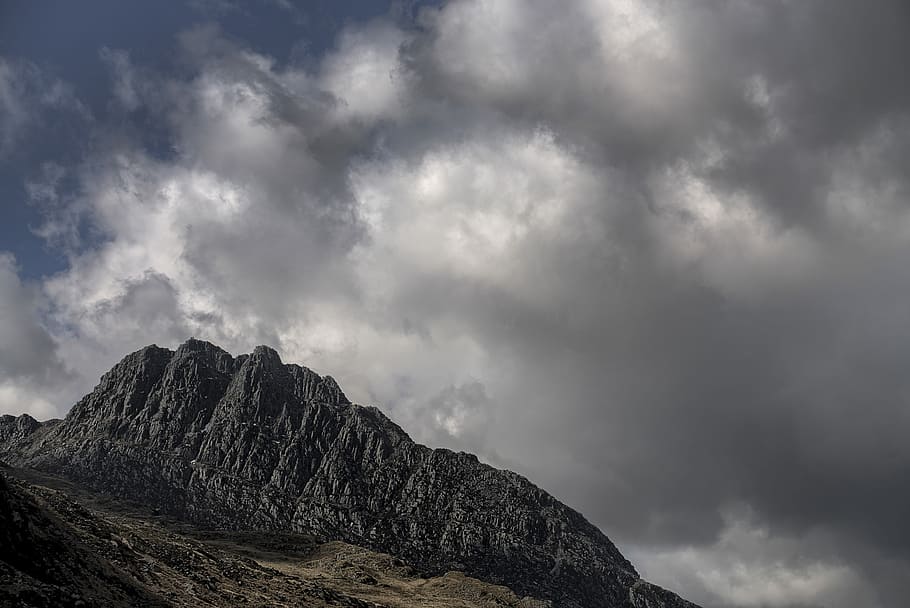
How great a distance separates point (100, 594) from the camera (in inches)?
2169

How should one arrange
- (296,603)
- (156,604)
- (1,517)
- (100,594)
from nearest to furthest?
(1,517) → (100,594) → (156,604) → (296,603)

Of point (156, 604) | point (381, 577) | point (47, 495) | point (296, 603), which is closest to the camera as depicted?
point (156, 604)

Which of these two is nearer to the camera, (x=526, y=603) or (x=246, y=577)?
(x=246, y=577)

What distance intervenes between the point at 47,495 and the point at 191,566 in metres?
21.5

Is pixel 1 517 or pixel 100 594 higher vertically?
pixel 1 517

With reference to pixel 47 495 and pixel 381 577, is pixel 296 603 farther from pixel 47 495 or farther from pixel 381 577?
pixel 381 577

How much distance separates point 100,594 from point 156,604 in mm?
9288

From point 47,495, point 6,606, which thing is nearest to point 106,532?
point 47,495

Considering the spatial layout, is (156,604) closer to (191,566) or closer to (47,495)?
(191,566)

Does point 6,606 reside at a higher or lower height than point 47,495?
lower

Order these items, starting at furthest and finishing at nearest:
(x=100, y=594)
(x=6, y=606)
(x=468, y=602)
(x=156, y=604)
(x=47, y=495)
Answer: (x=468, y=602) → (x=47, y=495) → (x=156, y=604) → (x=100, y=594) → (x=6, y=606)

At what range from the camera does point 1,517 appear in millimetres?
51031

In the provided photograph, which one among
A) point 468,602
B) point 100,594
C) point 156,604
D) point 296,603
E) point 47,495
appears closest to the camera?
point 100,594

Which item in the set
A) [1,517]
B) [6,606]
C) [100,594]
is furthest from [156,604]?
[6,606]
